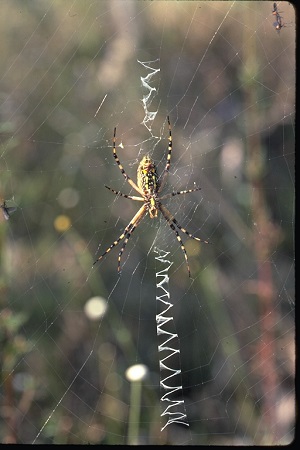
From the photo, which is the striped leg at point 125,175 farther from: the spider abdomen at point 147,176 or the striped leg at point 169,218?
the striped leg at point 169,218

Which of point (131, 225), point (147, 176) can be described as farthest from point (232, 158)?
point (131, 225)

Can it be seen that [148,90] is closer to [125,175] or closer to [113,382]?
[125,175]

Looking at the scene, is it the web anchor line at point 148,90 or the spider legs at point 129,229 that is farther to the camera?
the spider legs at point 129,229

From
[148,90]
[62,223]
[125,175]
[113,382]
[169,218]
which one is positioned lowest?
[113,382]

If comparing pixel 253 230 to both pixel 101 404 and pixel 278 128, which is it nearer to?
pixel 278 128

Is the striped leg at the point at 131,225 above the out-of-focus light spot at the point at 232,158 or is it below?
below

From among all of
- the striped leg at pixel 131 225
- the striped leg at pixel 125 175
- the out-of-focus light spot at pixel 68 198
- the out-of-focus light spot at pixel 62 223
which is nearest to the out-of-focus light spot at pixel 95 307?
the striped leg at pixel 131 225

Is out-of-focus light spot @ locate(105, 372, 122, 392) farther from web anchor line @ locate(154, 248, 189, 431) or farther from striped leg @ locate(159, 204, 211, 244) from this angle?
striped leg @ locate(159, 204, 211, 244)
